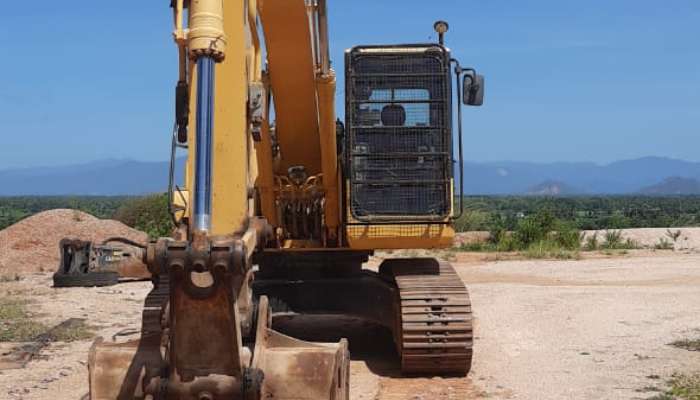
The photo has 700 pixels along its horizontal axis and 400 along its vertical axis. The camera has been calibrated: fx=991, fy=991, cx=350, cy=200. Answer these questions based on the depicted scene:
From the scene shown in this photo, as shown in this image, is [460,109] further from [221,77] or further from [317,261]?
[221,77]

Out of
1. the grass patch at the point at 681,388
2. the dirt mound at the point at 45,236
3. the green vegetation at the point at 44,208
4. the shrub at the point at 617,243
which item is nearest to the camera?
the grass patch at the point at 681,388

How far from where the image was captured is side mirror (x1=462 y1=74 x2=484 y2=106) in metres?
8.86

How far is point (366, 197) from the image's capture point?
8898 mm

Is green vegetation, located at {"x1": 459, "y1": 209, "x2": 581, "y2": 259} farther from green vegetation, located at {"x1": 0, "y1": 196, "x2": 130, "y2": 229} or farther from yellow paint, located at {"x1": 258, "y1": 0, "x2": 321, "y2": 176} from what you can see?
green vegetation, located at {"x1": 0, "y1": 196, "x2": 130, "y2": 229}

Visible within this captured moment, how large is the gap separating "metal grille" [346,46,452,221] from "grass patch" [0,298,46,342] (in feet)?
14.3

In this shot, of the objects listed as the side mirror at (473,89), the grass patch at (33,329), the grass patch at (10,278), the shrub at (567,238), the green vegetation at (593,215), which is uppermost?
the side mirror at (473,89)

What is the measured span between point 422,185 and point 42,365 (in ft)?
12.6

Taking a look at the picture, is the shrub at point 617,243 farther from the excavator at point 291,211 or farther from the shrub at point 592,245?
the excavator at point 291,211

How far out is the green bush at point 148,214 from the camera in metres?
25.5

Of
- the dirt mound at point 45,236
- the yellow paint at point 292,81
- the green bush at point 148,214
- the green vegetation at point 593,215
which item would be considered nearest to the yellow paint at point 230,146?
the yellow paint at point 292,81

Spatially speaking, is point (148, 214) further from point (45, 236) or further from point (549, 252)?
point (549, 252)

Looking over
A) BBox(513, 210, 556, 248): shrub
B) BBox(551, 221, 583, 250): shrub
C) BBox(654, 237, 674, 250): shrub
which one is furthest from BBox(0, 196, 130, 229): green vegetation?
BBox(654, 237, 674, 250): shrub

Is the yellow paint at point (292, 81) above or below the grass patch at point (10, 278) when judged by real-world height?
above

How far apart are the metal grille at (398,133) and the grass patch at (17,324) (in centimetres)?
435
